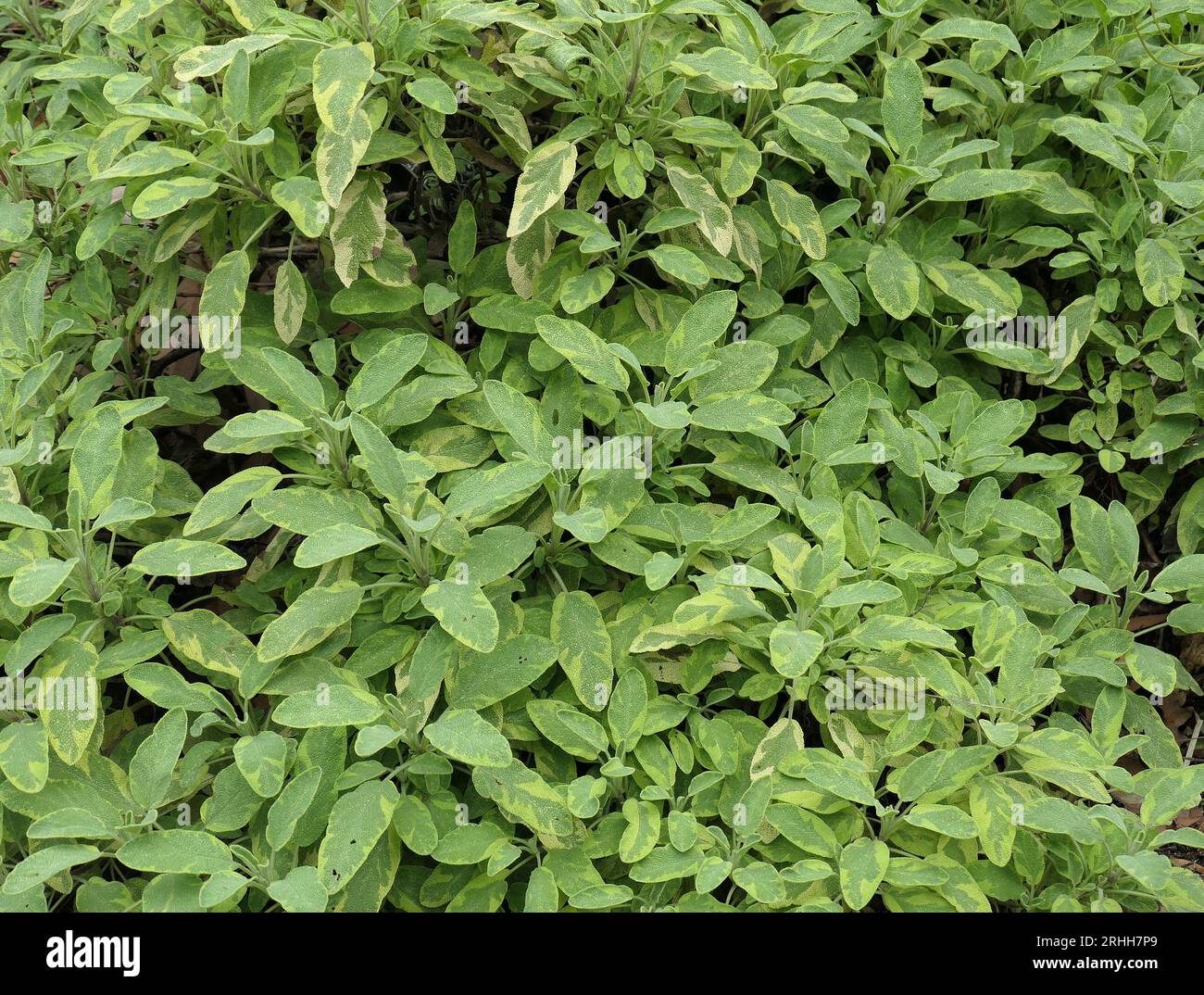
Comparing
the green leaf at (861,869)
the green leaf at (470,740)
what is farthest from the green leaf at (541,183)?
the green leaf at (861,869)

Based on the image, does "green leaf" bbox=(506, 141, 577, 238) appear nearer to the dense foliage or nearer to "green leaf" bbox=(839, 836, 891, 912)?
the dense foliage

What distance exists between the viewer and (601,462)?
1916 mm

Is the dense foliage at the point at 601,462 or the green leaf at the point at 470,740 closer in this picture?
the green leaf at the point at 470,740

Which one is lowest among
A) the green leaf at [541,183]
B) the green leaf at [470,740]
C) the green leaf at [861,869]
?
the green leaf at [861,869]

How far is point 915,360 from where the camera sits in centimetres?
241

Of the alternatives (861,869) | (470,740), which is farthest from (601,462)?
(861,869)

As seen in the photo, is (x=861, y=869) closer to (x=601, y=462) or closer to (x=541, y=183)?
(x=601, y=462)

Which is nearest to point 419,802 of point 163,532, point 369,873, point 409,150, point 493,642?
point 369,873

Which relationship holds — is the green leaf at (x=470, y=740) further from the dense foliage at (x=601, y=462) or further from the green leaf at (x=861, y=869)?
the green leaf at (x=861, y=869)

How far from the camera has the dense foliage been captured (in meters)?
1.79

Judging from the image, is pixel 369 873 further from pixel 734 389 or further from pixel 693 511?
pixel 734 389

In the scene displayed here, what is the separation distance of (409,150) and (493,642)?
101 cm

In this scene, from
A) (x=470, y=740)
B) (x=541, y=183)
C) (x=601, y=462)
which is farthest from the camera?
(x=541, y=183)

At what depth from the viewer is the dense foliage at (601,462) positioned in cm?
179
